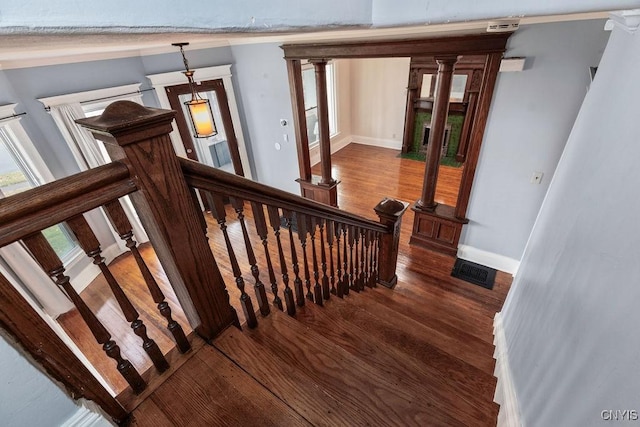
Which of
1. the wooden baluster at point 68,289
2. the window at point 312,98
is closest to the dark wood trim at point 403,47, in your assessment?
the window at point 312,98

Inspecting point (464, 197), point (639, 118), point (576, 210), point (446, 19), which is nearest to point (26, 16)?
point (446, 19)

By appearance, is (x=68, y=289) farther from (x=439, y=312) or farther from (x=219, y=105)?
(x=219, y=105)

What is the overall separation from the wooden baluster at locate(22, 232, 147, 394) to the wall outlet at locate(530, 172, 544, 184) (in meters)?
3.26

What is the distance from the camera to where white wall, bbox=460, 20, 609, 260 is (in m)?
2.17

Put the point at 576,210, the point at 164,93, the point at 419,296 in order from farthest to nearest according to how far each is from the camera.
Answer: the point at 164,93 → the point at 419,296 → the point at 576,210

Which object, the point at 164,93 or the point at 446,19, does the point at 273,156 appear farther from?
the point at 446,19

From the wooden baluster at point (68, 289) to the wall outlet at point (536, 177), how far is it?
3.26 meters

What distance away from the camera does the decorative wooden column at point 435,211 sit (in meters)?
2.91

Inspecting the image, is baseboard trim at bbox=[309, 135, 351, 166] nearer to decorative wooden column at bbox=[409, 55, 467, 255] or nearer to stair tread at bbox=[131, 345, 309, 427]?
decorative wooden column at bbox=[409, 55, 467, 255]

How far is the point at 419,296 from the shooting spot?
2832mm

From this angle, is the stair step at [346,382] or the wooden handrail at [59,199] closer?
the wooden handrail at [59,199]

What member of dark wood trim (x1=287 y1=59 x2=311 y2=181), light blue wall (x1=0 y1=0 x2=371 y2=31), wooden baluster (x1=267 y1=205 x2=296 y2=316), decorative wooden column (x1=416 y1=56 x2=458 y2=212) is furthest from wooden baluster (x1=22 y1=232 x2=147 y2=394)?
dark wood trim (x1=287 y1=59 x2=311 y2=181)

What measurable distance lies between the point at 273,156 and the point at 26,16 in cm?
448
